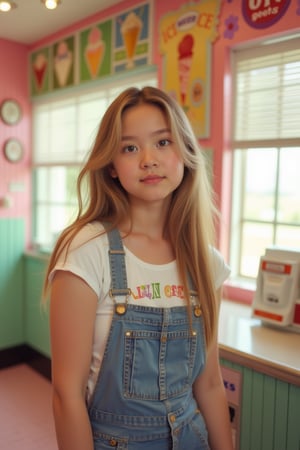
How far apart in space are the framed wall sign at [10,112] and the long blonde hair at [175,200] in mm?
3095

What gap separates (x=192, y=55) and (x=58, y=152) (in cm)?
185

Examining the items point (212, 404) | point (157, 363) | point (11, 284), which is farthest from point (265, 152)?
point (11, 284)

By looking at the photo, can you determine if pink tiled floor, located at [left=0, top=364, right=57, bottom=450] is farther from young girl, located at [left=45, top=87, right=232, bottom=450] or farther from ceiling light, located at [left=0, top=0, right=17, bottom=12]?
ceiling light, located at [left=0, top=0, right=17, bottom=12]

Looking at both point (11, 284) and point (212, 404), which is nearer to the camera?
point (212, 404)

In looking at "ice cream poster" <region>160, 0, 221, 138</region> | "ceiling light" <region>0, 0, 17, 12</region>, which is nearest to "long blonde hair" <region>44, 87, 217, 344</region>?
"ice cream poster" <region>160, 0, 221, 138</region>

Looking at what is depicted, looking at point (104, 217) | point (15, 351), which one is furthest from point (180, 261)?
point (15, 351)

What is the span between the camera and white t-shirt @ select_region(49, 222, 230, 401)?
103 centimetres

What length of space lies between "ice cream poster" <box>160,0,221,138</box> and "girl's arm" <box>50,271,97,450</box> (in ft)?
5.93

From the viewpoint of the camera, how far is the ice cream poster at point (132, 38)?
295 centimetres

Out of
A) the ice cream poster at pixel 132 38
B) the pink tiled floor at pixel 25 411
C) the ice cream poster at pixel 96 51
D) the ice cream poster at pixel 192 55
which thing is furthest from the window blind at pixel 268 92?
the pink tiled floor at pixel 25 411

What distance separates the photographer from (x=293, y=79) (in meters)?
2.32

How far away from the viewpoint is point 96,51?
134 inches

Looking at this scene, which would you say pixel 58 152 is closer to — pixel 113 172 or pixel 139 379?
pixel 113 172

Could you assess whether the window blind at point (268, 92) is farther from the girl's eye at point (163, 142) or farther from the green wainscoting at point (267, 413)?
the girl's eye at point (163, 142)
